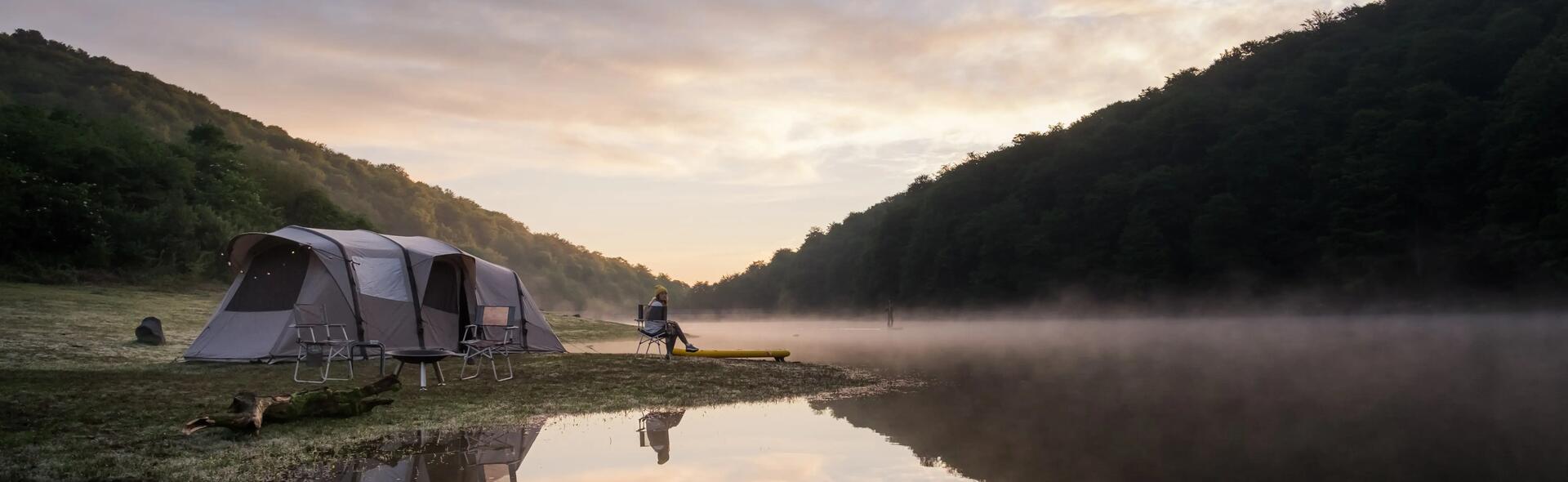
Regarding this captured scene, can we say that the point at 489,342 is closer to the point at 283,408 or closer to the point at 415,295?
the point at 415,295

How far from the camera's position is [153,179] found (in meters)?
37.1

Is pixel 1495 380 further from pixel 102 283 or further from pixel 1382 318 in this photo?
pixel 102 283

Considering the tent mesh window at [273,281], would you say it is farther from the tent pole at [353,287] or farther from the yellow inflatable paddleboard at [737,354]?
the yellow inflatable paddleboard at [737,354]

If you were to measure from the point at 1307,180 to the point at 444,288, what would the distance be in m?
45.9

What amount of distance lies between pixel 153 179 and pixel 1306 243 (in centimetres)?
4967

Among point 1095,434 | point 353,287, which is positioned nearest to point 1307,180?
point 353,287

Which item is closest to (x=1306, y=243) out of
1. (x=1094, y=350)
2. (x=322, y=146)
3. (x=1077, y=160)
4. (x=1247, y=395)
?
(x=1077, y=160)

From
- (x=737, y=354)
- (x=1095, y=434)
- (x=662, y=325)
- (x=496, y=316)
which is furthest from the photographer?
(x=662, y=325)

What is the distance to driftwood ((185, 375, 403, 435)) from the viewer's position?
7371 mm

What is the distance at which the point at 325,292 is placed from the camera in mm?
15086

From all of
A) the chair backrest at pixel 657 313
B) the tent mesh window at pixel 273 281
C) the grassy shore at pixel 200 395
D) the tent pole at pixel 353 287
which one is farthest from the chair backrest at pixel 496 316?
the chair backrest at pixel 657 313

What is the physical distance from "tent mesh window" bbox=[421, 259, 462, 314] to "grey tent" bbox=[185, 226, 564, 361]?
0.03 meters

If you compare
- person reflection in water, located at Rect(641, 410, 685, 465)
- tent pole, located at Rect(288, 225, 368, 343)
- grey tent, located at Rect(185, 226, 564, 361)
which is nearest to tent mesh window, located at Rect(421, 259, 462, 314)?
grey tent, located at Rect(185, 226, 564, 361)

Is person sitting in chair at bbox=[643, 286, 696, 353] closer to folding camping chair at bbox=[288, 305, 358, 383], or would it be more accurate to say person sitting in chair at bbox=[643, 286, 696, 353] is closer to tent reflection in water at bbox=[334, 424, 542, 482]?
folding camping chair at bbox=[288, 305, 358, 383]
